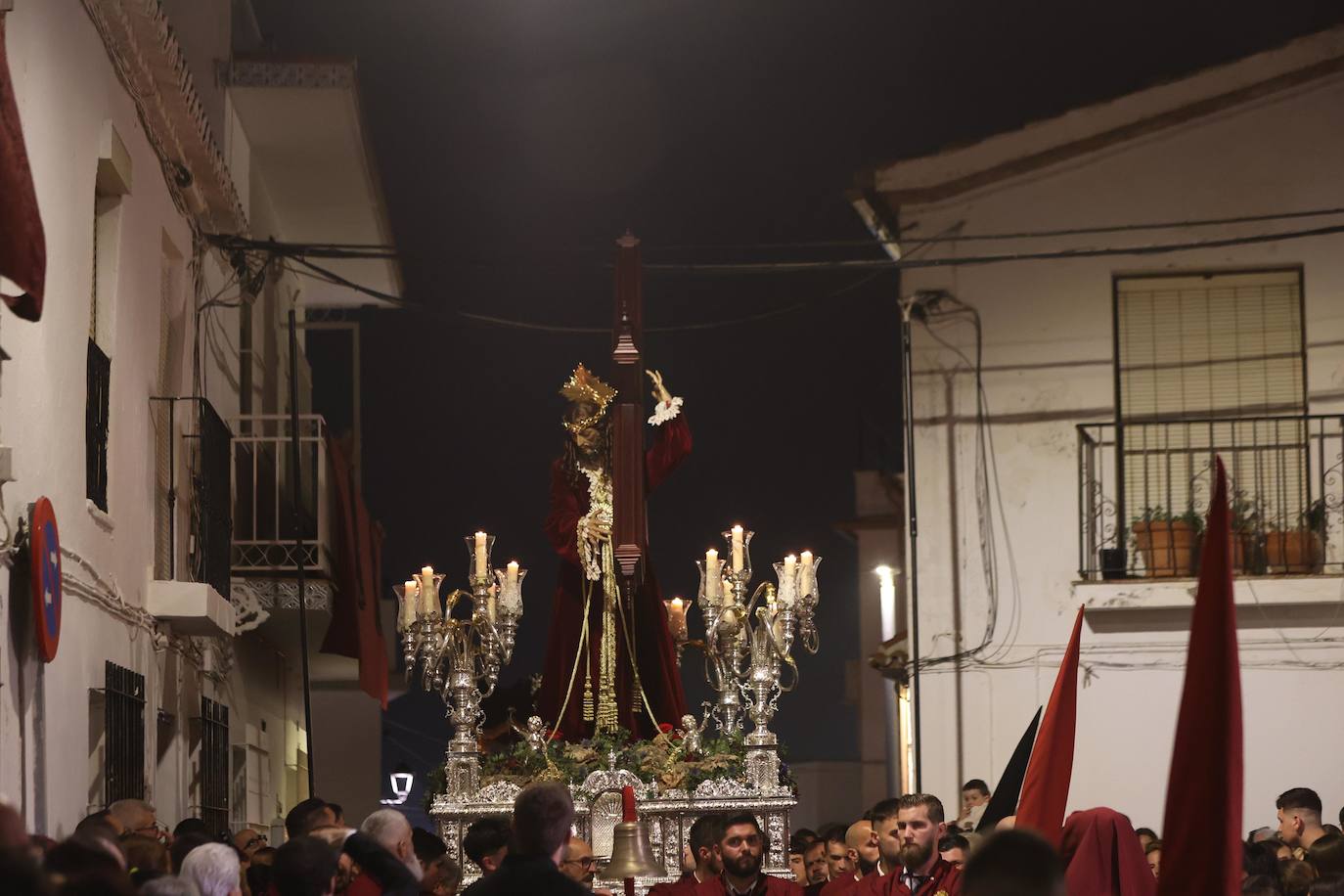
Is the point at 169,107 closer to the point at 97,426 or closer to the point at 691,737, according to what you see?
the point at 97,426

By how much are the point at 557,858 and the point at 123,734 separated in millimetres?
6254

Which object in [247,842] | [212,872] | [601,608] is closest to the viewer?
[212,872]

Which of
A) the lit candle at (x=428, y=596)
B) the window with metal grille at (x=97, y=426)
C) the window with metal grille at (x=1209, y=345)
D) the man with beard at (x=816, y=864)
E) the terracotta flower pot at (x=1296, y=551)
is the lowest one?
the man with beard at (x=816, y=864)

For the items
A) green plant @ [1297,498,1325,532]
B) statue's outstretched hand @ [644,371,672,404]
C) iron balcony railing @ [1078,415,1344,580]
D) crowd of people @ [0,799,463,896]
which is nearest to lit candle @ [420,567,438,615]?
statue's outstretched hand @ [644,371,672,404]

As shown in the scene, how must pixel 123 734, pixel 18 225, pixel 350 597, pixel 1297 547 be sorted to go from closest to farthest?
1. pixel 18 225
2. pixel 123 734
3. pixel 1297 547
4. pixel 350 597

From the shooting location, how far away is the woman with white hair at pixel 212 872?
650 centimetres

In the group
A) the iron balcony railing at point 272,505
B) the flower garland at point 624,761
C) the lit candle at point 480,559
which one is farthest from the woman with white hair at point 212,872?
the iron balcony railing at point 272,505

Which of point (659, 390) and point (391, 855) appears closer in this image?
point (391, 855)

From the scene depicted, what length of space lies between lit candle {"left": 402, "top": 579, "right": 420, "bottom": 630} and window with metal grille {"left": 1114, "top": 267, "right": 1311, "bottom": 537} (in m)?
6.39

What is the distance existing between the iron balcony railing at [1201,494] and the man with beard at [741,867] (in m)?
7.48

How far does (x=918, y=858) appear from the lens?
886cm

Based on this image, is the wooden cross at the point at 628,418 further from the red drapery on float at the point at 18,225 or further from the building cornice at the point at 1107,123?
the building cornice at the point at 1107,123

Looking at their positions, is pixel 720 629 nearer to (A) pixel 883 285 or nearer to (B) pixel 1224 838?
(B) pixel 1224 838

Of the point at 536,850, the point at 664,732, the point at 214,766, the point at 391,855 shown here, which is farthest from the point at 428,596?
the point at 536,850
